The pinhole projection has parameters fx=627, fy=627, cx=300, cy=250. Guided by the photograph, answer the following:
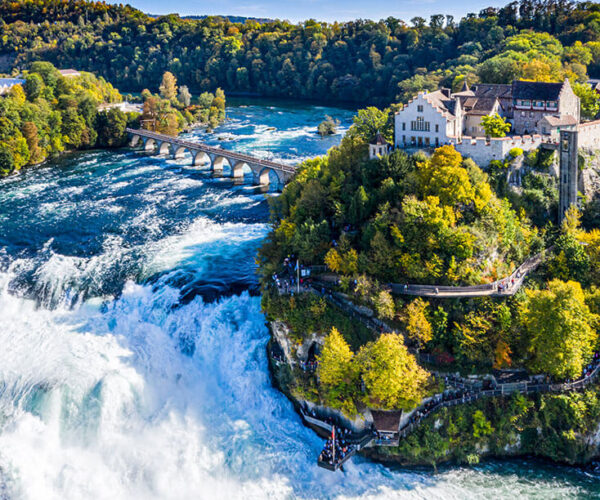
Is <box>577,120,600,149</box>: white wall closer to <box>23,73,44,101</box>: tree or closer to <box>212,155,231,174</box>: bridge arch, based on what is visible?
<box>212,155,231,174</box>: bridge arch

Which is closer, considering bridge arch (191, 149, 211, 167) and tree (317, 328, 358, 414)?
tree (317, 328, 358, 414)

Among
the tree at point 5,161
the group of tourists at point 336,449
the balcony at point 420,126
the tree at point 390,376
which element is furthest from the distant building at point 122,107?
the group of tourists at point 336,449

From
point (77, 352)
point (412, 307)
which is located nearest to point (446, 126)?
point (412, 307)

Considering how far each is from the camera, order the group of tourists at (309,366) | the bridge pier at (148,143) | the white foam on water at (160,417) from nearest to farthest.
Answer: the white foam on water at (160,417)
the group of tourists at (309,366)
the bridge pier at (148,143)

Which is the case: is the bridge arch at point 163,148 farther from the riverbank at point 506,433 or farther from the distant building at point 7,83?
the riverbank at point 506,433

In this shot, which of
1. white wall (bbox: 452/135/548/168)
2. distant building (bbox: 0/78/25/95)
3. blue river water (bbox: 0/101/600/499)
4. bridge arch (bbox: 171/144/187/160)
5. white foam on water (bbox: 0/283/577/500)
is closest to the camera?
white foam on water (bbox: 0/283/577/500)

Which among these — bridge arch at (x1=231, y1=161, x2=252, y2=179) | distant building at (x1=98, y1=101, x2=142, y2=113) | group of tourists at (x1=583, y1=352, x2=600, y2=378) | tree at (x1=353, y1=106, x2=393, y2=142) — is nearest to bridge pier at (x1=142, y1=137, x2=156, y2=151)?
distant building at (x1=98, y1=101, x2=142, y2=113)

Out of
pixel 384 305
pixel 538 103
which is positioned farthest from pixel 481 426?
pixel 538 103
